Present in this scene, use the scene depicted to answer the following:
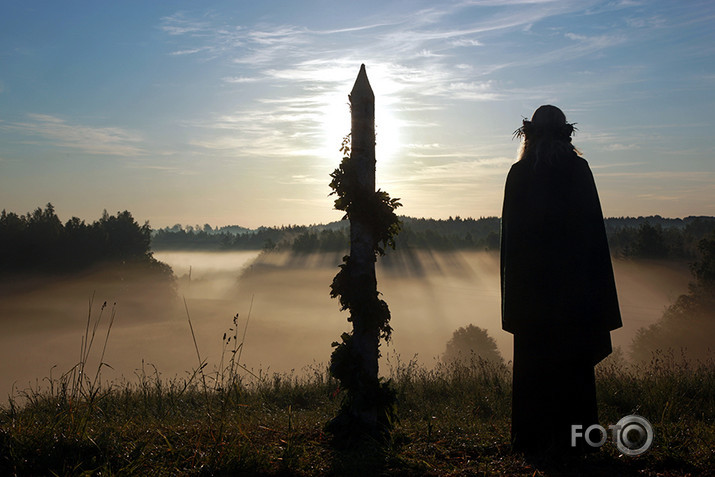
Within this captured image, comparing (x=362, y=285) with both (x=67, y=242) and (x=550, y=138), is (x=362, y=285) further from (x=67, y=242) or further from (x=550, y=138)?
(x=67, y=242)

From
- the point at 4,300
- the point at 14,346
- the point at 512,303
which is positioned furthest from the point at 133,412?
the point at 14,346

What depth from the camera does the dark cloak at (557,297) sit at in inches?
197

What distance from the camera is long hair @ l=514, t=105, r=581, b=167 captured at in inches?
203

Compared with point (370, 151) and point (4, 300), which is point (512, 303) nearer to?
point (370, 151)

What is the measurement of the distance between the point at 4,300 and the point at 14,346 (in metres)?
12.9

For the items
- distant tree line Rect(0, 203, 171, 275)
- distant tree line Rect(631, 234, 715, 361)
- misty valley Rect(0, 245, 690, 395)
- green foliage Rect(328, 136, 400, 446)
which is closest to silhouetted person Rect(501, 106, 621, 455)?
green foliage Rect(328, 136, 400, 446)

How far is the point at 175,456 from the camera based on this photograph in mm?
4906

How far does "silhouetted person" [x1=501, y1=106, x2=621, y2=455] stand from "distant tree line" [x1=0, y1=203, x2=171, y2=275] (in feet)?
206

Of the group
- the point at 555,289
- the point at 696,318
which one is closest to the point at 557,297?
the point at 555,289

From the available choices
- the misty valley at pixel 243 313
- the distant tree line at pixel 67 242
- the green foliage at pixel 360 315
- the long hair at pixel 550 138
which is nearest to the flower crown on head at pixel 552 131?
the long hair at pixel 550 138

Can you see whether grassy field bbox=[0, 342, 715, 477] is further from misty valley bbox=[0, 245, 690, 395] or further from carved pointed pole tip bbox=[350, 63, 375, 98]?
carved pointed pole tip bbox=[350, 63, 375, 98]

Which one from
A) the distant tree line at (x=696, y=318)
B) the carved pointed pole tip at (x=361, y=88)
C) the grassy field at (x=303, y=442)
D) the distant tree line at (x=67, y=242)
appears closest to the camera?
the grassy field at (x=303, y=442)

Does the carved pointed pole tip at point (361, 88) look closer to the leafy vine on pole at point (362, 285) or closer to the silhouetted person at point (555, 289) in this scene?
the leafy vine on pole at point (362, 285)

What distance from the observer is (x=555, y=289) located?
5043mm
